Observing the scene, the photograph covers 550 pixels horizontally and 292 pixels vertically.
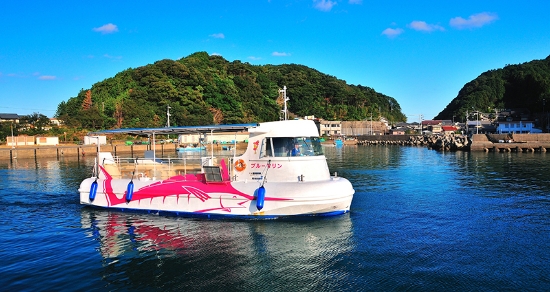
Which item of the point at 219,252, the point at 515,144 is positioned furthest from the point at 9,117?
the point at 515,144

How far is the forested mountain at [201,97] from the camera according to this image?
295ft

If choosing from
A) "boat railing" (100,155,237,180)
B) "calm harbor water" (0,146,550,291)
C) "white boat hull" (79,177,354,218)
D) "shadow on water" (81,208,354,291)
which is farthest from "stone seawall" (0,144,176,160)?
"shadow on water" (81,208,354,291)

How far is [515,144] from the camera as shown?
61.5 metres

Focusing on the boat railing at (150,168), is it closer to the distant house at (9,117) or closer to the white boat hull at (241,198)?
the white boat hull at (241,198)

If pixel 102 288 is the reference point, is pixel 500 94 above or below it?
above

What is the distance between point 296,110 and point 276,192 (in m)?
131

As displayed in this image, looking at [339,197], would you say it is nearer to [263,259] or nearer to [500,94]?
[263,259]

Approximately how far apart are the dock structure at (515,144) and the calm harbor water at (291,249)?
47763mm

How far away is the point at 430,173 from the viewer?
31891mm

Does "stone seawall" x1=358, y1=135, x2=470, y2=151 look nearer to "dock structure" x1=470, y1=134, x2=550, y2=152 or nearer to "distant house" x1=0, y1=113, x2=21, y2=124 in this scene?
"dock structure" x1=470, y1=134, x2=550, y2=152

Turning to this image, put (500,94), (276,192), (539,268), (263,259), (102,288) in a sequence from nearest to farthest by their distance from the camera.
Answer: (102,288), (539,268), (263,259), (276,192), (500,94)

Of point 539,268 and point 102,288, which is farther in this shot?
point 539,268

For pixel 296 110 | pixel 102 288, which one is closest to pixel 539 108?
pixel 296 110

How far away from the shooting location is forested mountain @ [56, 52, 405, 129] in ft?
295
